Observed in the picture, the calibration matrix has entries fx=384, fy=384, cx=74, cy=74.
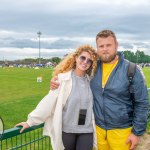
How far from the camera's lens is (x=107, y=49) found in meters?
4.18

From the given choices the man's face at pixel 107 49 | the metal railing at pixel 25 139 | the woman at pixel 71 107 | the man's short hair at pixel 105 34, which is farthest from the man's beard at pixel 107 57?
the metal railing at pixel 25 139

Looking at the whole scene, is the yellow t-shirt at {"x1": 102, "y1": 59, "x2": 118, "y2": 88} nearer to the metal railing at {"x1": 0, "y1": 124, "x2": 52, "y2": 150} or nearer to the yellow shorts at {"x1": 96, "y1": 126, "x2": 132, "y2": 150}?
the yellow shorts at {"x1": 96, "y1": 126, "x2": 132, "y2": 150}

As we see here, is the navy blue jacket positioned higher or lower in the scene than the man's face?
lower

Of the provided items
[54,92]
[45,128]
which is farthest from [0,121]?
[45,128]

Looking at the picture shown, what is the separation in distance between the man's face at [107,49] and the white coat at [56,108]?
416mm

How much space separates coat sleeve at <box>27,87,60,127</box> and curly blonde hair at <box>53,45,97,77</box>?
0.32 metres

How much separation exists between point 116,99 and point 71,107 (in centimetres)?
51

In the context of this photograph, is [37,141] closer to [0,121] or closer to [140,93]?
[140,93]

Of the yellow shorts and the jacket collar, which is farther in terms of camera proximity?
the yellow shorts

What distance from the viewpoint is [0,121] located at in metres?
2.44

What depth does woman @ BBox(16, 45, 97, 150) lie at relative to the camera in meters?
4.11

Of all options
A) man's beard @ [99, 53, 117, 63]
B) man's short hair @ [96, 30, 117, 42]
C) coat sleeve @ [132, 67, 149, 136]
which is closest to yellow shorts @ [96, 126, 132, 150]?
coat sleeve @ [132, 67, 149, 136]

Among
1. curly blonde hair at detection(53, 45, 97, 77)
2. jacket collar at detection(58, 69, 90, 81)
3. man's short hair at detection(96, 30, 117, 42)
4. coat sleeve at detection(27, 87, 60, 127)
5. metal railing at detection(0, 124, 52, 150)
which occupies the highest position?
man's short hair at detection(96, 30, 117, 42)

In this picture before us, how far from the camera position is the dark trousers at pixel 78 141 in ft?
13.9
